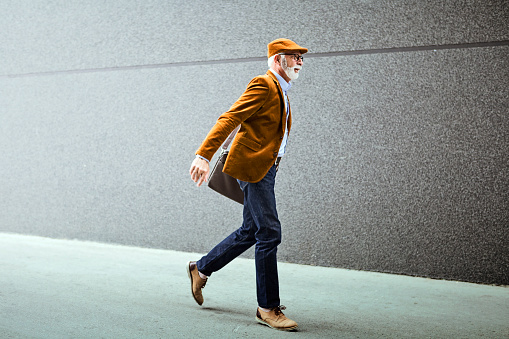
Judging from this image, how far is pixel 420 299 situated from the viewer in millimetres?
2439

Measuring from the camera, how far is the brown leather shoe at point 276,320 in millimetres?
1917

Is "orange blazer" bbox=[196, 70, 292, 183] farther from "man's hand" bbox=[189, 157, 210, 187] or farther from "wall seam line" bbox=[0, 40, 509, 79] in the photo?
"wall seam line" bbox=[0, 40, 509, 79]

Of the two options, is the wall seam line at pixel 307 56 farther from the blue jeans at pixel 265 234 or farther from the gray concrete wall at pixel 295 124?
the blue jeans at pixel 265 234

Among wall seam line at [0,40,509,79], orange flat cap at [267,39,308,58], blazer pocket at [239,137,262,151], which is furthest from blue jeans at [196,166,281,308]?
wall seam line at [0,40,509,79]

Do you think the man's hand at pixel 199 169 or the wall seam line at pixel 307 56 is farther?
the wall seam line at pixel 307 56

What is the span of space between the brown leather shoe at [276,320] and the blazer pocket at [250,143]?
1.94 feet

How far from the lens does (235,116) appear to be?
193cm

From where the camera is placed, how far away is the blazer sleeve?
6.23 ft

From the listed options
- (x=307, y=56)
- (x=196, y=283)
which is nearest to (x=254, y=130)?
(x=196, y=283)

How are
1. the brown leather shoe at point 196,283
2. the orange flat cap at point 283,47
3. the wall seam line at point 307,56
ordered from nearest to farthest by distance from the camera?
the orange flat cap at point 283,47, the brown leather shoe at point 196,283, the wall seam line at point 307,56

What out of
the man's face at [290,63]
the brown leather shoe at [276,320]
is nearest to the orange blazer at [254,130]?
the man's face at [290,63]

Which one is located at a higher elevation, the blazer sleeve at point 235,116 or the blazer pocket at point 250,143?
the blazer sleeve at point 235,116

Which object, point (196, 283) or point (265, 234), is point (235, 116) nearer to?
point (265, 234)

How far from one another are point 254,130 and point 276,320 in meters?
0.69
